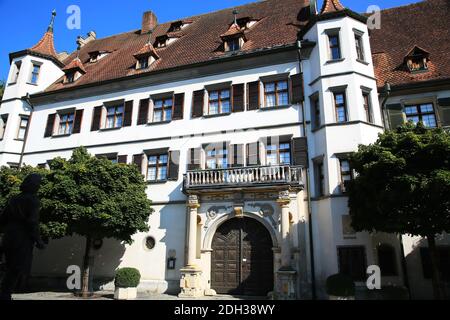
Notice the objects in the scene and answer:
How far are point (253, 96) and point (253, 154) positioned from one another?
10.9 ft

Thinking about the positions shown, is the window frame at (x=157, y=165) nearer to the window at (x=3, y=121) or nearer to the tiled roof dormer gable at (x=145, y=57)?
the tiled roof dormer gable at (x=145, y=57)

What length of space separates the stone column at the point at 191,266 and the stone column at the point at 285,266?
3.62 m

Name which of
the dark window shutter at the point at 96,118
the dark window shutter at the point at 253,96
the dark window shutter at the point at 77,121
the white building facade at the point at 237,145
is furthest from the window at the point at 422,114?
the dark window shutter at the point at 77,121

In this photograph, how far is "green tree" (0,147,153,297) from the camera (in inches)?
570

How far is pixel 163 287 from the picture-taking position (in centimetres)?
1658

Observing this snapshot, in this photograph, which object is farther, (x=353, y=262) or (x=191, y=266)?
(x=191, y=266)

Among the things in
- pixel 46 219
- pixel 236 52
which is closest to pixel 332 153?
pixel 236 52

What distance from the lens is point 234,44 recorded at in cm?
2080

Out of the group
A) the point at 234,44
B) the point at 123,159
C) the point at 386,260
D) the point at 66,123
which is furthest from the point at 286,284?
the point at 66,123

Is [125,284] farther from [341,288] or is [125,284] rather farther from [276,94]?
[276,94]

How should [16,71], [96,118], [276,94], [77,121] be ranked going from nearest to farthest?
[276,94], [96,118], [77,121], [16,71]

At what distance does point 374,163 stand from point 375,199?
1270 millimetres

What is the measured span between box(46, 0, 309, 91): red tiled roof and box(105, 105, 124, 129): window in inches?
81.7

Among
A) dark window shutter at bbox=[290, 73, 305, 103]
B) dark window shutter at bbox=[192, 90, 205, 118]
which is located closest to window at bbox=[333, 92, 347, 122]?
dark window shutter at bbox=[290, 73, 305, 103]
